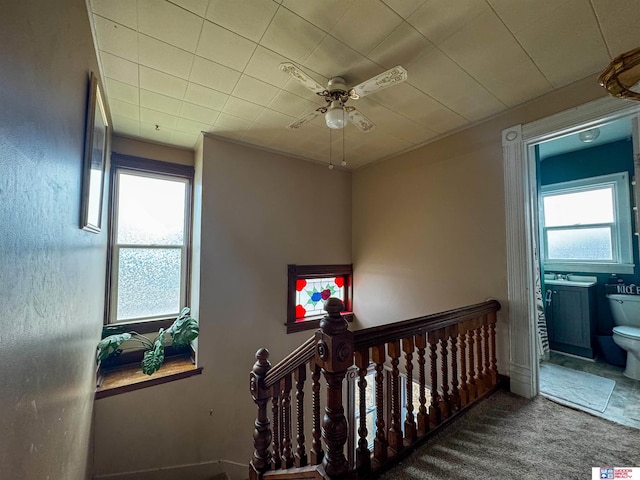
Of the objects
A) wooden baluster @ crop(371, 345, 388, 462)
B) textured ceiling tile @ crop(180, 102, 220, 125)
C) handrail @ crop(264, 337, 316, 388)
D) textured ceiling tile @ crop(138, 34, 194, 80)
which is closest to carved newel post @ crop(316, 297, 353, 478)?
handrail @ crop(264, 337, 316, 388)

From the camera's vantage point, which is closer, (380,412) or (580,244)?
(380,412)

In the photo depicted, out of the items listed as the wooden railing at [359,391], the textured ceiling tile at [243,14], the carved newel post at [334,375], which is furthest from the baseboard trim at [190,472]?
the textured ceiling tile at [243,14]

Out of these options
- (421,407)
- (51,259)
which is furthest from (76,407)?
(421,407)

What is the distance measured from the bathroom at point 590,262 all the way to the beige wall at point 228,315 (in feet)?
9.33

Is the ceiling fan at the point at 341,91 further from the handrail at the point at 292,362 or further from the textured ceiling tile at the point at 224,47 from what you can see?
the handrail at the point at 292,362

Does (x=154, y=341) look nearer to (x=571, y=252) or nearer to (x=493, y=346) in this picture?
(x=493, y=346)

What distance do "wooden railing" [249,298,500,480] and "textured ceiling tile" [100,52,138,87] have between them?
2.15 metres

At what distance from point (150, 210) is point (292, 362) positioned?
8.51 ft

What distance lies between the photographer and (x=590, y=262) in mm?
3496

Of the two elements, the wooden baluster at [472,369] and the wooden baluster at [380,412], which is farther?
the wooden baluster at [472,369]

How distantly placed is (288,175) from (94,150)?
2110mm

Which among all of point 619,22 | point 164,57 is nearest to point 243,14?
point 164,57

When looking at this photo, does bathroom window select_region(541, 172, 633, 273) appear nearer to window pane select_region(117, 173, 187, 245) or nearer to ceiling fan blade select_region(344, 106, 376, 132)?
ceiling fan blade select_region(344, 106, 376, 132)

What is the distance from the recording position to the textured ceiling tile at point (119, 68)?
6.03ft
